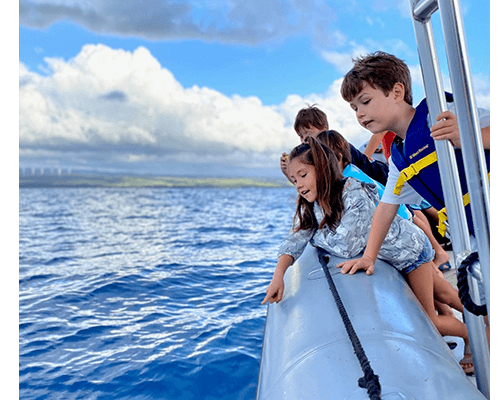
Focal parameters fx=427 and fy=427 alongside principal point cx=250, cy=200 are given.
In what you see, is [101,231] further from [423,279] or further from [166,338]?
[423,279]

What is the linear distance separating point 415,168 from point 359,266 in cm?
45

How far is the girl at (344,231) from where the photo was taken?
1962 millimetres

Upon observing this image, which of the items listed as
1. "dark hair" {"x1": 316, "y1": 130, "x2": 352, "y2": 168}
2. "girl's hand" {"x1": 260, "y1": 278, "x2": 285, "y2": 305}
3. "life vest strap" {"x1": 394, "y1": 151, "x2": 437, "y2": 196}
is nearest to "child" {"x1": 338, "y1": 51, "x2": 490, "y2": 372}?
"life vest strap" {"x1": 394, "y1": 151, "x2": 437, "y2": 196}

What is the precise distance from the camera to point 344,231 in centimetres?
197

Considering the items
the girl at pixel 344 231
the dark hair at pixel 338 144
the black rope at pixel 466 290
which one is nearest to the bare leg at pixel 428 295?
the girl at pixel 344 231

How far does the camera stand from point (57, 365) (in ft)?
9.90

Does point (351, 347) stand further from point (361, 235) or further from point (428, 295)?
point (428, 295)

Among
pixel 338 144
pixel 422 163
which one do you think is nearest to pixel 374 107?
pixel 422 163

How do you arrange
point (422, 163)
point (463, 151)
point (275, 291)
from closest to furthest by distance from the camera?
1. point (463, 151)
2. point (422, 163)
3. point (275, 291)

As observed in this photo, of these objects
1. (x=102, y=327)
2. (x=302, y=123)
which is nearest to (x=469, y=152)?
(x=302, y=123)

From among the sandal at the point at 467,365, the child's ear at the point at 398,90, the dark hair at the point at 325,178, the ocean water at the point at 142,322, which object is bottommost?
the ocean water at the point at 142,322

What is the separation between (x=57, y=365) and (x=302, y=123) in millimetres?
2433

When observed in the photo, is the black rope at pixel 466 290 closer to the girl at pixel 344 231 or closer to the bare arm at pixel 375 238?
the bare arm at pixel 375 238

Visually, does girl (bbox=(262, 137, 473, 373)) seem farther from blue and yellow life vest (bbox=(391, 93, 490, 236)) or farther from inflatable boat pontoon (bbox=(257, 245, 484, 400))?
blue and yellow life vest (bbox=(391, 93, 490, 236))
